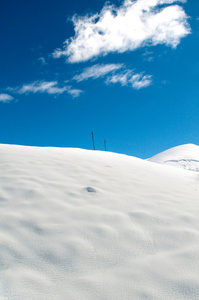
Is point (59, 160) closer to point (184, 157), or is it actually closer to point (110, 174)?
point (110, 174)

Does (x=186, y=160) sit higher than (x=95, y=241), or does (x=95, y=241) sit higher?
(x=186, y=160)

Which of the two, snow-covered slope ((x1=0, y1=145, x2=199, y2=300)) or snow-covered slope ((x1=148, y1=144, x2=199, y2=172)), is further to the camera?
snow-covered slope ((x1=148, y1=144, x2=199, y2=172))

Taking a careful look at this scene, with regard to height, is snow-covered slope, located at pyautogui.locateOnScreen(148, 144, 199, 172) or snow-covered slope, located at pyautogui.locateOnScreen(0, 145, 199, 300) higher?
snow-covered slope, located at pyautogui.locateOnScreen(148, 144, 199, 172)

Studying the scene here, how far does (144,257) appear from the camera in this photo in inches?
72.2

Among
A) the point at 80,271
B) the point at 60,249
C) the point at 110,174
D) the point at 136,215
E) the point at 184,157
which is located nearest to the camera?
the point at 80,271

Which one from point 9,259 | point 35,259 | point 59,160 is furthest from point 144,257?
point 59,160

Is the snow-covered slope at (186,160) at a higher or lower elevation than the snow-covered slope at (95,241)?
higher

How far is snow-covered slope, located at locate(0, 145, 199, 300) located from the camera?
1500 mm

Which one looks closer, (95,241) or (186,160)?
(95,241)

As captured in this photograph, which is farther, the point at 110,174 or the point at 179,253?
the point at 110,174

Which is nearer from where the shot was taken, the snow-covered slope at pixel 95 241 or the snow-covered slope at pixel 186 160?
the snow-covered slope at pixel 95 241

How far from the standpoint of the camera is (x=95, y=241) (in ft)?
6.73

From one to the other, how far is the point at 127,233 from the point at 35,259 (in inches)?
34.9

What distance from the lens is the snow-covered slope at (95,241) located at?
150cm
